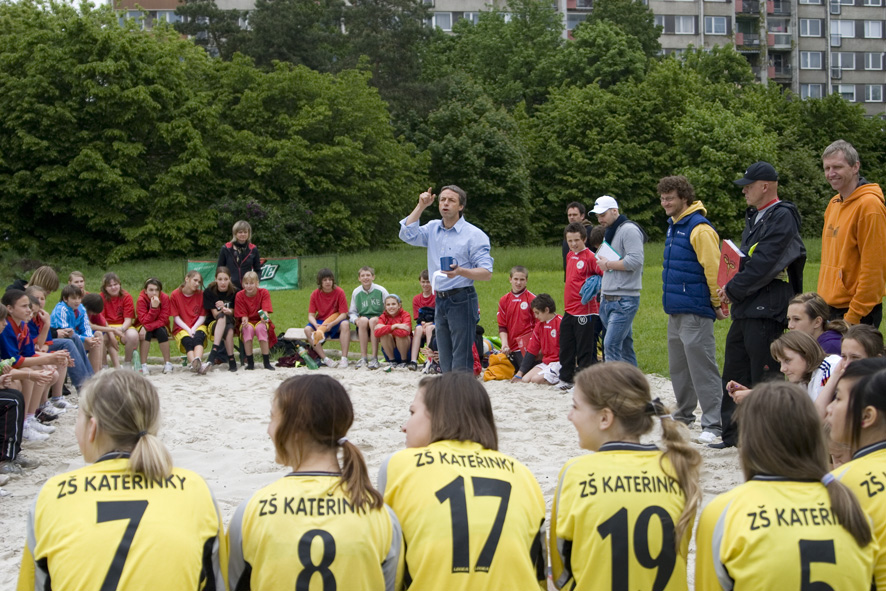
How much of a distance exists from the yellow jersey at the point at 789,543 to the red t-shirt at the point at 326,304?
920 centimetres

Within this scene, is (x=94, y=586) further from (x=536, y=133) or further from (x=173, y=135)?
(x=536, y=133)

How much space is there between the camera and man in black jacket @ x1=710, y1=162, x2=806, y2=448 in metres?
6.21

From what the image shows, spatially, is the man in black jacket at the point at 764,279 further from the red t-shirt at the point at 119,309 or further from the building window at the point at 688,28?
the building window at the point at 688,28

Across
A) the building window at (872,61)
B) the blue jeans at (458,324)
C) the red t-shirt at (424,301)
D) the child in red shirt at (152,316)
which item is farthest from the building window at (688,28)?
the blue jeans at (458,324)

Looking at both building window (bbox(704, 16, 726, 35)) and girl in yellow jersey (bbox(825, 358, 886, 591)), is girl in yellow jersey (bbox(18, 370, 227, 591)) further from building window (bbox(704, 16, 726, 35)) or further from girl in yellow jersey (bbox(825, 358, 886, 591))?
building window (bbox(704, 16, 726, 35))

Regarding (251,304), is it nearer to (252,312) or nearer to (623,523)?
(252,312)

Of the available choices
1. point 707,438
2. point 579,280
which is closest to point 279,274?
point 579,280

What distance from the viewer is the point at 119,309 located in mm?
11031

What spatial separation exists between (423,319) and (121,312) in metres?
3.74

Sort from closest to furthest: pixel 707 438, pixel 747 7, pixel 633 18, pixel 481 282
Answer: pixel 707 438
pixel 481 282
pixel 633 18
pixel 747 7

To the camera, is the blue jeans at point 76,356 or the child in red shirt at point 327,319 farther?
the child in red shirt at point 327,319

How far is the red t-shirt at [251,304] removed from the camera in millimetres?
11148

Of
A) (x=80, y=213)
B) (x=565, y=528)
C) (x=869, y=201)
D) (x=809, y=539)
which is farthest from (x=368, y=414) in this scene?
(x=80, y=213)

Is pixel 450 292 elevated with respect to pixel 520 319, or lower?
elevated
